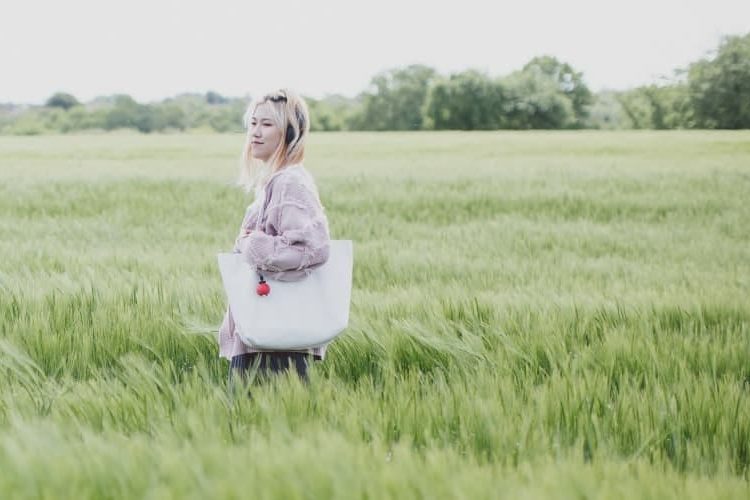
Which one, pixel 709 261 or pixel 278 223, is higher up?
pixel 278 223

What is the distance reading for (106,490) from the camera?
1.53 m

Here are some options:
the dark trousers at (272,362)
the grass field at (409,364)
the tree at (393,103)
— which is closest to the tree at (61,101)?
the tree at (393,103)

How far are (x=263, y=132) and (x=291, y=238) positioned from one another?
417 millimetres

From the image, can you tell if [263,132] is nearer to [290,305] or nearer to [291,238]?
[291,238]

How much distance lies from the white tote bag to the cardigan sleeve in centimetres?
4

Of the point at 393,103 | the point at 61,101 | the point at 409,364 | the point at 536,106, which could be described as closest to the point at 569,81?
the point at 536,106

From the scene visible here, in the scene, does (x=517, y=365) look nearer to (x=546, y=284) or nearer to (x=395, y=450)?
(x=395, y=450)

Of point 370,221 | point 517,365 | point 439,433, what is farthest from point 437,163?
point 439,433

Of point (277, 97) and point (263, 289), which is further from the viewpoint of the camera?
point (277, 97)

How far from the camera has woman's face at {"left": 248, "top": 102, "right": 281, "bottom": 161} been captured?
280 cm

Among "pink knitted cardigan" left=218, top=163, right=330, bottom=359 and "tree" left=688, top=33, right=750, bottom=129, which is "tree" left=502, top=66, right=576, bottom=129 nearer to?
"tree" left=688, top=33, right=750, bottom=129

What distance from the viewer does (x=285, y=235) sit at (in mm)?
2664

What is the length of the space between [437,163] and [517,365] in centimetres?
1217

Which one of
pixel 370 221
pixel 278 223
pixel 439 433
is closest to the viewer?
pixel 439 433
